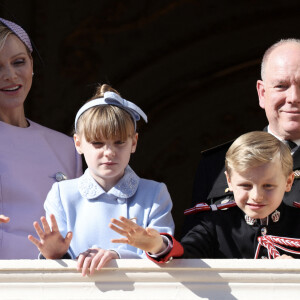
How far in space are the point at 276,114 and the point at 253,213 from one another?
58cm

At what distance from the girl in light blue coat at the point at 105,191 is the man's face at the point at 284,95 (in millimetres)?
557

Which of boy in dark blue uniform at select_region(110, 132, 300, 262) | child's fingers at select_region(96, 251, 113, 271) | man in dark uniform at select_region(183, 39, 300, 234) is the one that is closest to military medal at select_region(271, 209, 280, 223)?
boy in dark blue uniform at select_region(110, 132, 300, 262)

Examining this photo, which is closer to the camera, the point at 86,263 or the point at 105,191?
the point at 86,263

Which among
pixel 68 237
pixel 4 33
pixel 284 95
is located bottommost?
pixel 68 237

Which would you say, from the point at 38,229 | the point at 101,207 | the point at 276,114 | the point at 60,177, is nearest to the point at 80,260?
the point at 38,229

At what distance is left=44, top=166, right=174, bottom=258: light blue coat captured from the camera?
3031mm

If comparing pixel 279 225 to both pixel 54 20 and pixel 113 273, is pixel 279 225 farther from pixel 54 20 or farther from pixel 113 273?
pixel 54 20

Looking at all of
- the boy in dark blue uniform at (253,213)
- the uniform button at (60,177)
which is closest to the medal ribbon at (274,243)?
the boy in dark blue uniform at (253,213)

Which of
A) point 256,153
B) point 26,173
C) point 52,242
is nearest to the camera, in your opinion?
point 52,242

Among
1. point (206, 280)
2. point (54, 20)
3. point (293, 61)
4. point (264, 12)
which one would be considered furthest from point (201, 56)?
point (206, 280)

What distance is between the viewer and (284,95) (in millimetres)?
3432

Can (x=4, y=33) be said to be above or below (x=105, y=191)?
above

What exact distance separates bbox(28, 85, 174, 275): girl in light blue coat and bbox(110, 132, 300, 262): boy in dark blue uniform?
147 millimetres

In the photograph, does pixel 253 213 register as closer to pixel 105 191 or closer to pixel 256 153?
pixel 256 153
